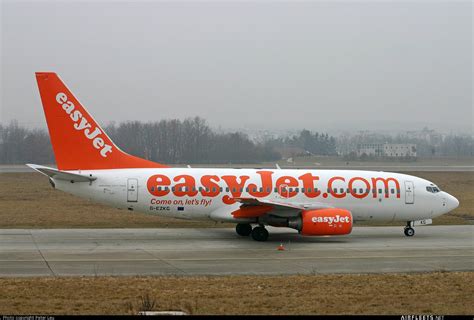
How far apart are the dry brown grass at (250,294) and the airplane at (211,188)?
8968mm

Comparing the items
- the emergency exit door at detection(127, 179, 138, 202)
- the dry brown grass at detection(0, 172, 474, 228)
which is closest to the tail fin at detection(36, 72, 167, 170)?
the emergency exit door at detection(127, 179, 138, 202)

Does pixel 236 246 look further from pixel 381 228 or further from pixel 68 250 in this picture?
pixel 381 228

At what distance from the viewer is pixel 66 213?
1506 inches

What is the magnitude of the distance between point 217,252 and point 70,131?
851cm

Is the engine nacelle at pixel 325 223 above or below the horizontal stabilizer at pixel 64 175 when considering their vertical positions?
below

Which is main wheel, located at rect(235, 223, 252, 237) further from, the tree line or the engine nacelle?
the tree line

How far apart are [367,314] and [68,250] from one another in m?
13.7

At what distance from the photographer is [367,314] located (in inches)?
569

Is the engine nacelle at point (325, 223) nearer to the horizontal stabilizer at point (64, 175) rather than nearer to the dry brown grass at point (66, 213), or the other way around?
the dry brown grass at point (66, 213)

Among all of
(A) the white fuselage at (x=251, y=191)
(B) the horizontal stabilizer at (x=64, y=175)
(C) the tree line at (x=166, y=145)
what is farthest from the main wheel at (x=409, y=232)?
(C) the tree line at (x=166, y=145)

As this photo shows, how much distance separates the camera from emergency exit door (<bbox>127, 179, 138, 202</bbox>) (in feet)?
94.8

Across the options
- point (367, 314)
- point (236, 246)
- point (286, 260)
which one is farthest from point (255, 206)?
point (367, 314)

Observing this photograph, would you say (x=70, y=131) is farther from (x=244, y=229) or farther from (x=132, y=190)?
(x=244, y=229)

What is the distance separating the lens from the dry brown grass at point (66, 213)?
112 feet
